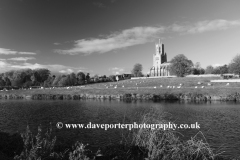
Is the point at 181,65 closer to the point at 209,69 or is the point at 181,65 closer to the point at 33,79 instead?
the point at 209,69

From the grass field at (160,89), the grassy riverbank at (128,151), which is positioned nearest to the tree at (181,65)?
the grass field at (160,89)

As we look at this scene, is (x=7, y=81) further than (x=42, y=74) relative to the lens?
No

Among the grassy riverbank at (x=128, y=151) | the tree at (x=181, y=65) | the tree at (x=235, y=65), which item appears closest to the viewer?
the grassy riverbank at (x=128, y=151)

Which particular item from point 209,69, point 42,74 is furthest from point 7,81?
point 209,69

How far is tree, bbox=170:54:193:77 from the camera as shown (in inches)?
4392

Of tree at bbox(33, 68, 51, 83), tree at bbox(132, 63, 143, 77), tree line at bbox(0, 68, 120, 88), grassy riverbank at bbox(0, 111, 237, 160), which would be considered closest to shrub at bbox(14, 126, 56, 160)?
grassy riverbank at bbox(0, 111, 237, 160)

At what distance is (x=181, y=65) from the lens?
11206 centimetres

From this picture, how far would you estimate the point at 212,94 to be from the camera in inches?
2222

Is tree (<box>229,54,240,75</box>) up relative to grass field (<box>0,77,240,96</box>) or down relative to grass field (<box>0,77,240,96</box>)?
up

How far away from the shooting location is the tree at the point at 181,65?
11156 centimetres

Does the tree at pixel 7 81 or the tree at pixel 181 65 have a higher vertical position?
the tree at pixel 181 65

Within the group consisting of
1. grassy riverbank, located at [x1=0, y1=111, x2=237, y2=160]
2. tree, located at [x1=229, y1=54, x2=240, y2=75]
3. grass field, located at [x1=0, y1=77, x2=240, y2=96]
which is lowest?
grassy riverbank, located at [x1=0, y1=111, x2=237, y2=160]

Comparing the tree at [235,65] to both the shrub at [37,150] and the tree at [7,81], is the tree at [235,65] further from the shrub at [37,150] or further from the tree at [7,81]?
the tree at [7,81]

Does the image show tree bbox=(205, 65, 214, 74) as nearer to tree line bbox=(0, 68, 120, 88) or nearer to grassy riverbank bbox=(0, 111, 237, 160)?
tree line bbox=(0, 68, 120, 88)
